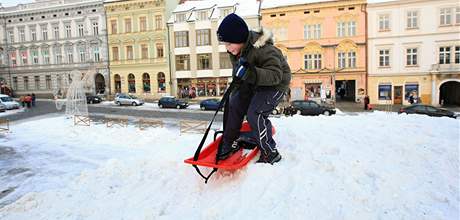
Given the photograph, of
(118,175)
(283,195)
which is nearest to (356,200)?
(283,195)

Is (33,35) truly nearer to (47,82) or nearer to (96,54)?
(47,82)

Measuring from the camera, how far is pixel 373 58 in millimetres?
37094

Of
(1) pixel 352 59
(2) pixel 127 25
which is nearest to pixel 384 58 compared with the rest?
(1) pixel 352 59

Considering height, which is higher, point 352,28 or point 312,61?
point 352,28

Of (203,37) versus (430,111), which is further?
(203,37)

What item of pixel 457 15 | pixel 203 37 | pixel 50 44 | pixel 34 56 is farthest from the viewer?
pixel 34 56

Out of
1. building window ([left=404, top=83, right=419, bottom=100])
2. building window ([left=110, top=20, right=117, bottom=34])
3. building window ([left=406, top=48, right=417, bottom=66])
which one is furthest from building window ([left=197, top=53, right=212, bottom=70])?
building window ([left=404, top=83, right=419, bottom=100])

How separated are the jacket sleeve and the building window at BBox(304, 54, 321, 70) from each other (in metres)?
36.7

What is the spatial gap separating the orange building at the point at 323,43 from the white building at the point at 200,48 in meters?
5.34

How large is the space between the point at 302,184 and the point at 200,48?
134 ft

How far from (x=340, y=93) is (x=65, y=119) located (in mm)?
31905

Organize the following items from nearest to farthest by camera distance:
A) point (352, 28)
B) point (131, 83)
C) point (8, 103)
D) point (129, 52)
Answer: point (8, 103)
point (352, 28)
point (129, 52)
point (131, 83)

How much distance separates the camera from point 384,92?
36.9 metres

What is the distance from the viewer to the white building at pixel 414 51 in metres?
34.3
